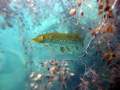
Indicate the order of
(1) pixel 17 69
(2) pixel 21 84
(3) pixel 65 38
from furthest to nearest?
1. (1) pixel 17 69
2. (2) pixel 21 84
3. (3) pixel 65 38

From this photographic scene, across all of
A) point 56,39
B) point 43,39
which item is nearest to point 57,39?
point 56,39

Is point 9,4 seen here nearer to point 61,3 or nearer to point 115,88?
point 61,3

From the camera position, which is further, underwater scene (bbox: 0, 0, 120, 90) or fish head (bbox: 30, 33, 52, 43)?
underwater scene (bbox: 0, 0, 120, 90)

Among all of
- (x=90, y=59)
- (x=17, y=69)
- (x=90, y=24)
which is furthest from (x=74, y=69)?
(x=17, y=69)

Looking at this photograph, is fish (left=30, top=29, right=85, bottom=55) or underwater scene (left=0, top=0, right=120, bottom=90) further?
underwater scene (left=0, top=0, right=120, bottom=90)

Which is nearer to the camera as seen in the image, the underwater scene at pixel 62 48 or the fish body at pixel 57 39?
the fish body at pixel 57 39

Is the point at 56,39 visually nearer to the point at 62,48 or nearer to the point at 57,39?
the point at 57,39

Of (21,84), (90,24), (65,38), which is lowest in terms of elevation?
(21,84)

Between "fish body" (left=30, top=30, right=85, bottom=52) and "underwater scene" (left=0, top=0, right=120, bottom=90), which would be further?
"underwater scene" (left=0, top=0, right=120, bottom=90)
